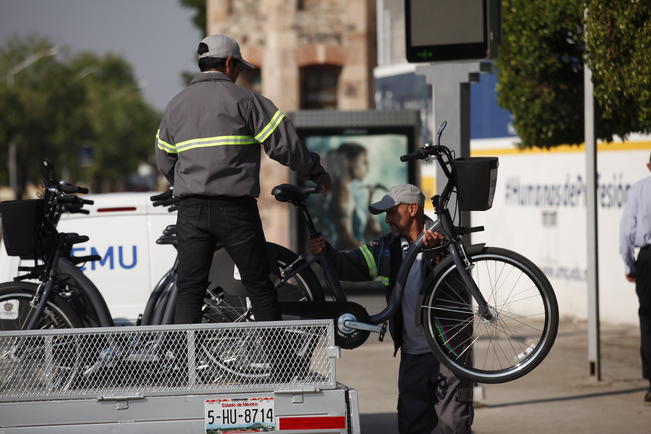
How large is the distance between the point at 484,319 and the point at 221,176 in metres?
1.44

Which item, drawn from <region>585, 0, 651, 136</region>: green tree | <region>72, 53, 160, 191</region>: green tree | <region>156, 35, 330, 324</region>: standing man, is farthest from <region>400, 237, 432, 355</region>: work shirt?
<region>72, 53, 160, 191</region>: green tree

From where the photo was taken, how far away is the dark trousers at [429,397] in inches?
257

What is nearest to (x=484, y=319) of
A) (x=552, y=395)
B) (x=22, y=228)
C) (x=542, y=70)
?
(x=22, y=228)

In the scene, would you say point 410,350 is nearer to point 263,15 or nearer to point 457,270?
point 457,270

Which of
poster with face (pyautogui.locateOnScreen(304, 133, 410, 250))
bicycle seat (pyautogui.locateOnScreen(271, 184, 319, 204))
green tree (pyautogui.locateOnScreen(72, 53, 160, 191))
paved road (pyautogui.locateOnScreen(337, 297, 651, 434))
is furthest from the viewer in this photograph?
green tree (pyautogui.locateOnScreen(72, 53, 160, 191))

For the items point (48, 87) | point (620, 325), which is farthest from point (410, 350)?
point (48, 87)

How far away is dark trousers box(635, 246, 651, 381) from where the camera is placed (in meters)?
9.61

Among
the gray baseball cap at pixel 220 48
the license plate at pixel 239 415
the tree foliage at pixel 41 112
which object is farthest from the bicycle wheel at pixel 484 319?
the tree foliage at pixel 41 112

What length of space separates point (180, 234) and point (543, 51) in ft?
22.3

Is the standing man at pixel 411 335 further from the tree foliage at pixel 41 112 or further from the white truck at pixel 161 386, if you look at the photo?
the tree foliage at pixel 41 112

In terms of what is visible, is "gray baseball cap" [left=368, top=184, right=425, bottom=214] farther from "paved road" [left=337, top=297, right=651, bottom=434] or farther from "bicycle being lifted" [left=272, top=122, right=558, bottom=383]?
"paved road" [left=337, top=297, right=651, bottom=434]

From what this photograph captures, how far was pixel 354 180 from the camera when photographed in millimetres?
16141

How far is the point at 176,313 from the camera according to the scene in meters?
5.70

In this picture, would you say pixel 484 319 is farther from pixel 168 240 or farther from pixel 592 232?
pixel 592 232
